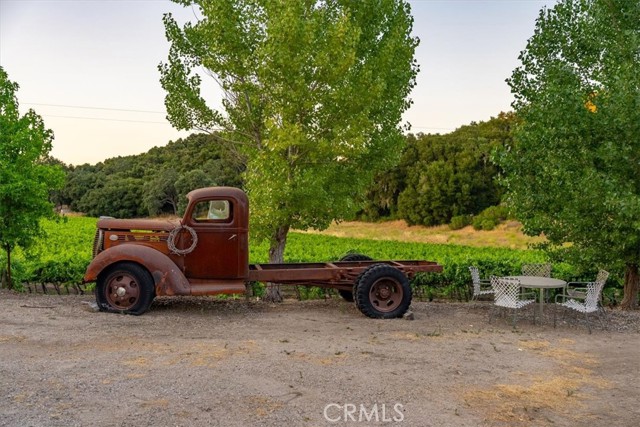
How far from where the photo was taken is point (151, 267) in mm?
10539

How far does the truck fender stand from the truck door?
495mm

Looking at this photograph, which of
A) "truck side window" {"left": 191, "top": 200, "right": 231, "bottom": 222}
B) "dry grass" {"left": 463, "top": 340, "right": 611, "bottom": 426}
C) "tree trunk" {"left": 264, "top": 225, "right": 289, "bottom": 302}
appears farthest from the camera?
"tree trunk" {"left": 264, "top": 225, "right": 289, "bottom": 302}

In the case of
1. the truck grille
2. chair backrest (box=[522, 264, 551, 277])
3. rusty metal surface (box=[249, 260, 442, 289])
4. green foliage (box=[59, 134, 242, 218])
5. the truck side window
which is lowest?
rusty metal surface (box=[249, 260, 442, 289])

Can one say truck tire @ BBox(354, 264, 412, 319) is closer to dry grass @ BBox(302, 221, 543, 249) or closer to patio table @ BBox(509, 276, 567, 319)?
patio table @ BBox(509, 276, 567, 319)

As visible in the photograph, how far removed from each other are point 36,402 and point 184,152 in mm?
60868

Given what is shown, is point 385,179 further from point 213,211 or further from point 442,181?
point 213,211

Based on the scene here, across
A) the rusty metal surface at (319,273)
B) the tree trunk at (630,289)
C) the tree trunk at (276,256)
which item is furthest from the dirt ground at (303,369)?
→ the tree trunk at (276,256)

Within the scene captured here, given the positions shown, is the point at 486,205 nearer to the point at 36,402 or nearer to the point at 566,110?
the point at 566,110

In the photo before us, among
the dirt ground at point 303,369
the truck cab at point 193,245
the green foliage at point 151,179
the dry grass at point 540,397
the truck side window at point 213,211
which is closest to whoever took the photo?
the dirt ground at point 303,369

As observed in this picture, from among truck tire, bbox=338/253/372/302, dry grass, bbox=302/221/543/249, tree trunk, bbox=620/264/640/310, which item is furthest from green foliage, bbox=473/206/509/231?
truck tire, bbox=338/253/372/302

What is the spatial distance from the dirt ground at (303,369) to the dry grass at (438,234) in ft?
109

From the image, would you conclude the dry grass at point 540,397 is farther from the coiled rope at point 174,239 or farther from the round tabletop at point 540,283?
the coiled rope at point 174,239

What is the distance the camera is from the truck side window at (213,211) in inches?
436

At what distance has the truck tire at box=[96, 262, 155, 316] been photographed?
10602 millimetres
